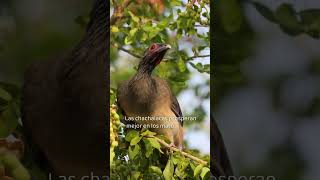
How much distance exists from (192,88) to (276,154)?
0.24m

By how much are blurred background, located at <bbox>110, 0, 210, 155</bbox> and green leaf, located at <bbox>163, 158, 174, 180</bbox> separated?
0.06 m

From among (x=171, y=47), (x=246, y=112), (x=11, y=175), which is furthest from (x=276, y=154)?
(x=11, y=175)

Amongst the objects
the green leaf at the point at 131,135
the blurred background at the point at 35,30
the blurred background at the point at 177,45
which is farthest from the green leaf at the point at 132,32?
the green leaf at the point at 131,135

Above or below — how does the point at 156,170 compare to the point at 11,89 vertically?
below

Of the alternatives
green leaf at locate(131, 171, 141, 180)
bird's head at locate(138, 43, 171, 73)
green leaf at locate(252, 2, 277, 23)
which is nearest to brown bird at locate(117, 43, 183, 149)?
bird's head at locate(138, 43, 171, 73)

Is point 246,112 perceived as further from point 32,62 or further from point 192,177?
point 32,62

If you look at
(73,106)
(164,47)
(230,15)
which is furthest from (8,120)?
(230,15)

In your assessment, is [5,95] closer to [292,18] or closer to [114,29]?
[114,29]

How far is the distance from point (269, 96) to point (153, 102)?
26 cm

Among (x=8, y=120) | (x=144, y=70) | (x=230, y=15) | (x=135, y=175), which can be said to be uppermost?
(x=230, y=15)

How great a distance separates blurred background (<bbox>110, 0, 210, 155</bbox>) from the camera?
1159mm

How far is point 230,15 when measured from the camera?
43.1 inches

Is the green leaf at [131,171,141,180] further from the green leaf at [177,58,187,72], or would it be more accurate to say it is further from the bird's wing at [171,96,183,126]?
the green leaf at [177,58,187,72]

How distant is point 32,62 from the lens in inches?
45.8
